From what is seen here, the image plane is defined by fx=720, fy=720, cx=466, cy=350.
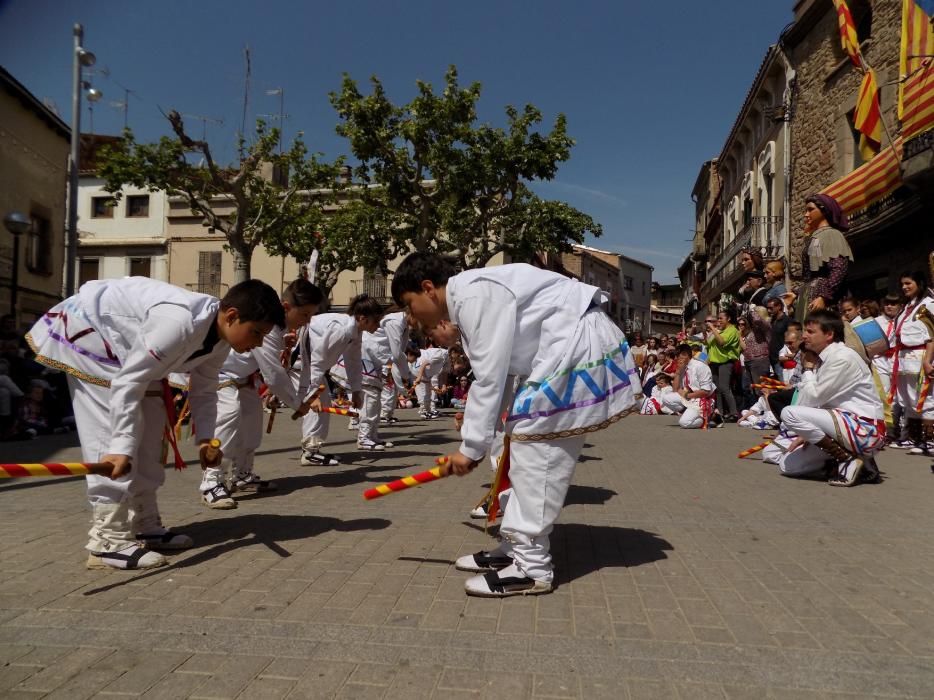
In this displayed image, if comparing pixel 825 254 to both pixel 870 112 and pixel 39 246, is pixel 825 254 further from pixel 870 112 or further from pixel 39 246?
pixel 39 246

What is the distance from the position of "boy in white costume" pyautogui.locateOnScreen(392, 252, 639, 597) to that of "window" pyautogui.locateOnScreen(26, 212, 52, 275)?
976 inches

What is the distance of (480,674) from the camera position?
105 inches

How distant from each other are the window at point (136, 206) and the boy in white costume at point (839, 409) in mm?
41983

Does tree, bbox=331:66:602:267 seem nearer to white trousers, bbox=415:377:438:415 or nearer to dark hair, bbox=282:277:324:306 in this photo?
white trousers, bbox=415:377:438:415

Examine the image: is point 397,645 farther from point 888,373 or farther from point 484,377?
point 888,373

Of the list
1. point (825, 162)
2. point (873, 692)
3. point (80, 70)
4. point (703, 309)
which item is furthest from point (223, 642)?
point (703, 309)

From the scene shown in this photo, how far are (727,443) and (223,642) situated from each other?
8.90 meters

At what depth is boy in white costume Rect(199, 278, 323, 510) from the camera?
18.7 ft

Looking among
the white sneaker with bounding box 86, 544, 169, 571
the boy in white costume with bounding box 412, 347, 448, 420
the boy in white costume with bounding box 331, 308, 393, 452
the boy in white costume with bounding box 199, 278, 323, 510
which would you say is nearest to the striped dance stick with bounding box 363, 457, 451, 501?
the white sneaker with bounding box 86, 544, 169, 571

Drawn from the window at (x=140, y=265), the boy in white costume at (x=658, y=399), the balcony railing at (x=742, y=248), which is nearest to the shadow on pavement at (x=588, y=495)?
the boy in white costume at (x=658, y=399)

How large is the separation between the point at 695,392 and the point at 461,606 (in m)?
10.5

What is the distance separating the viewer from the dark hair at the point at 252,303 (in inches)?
159

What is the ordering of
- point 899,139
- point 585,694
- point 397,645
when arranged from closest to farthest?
point 585,694 → point 397,645 → point 899,139

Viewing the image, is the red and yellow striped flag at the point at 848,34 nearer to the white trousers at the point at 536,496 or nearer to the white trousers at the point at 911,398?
the white trousers at the point at 911,398
